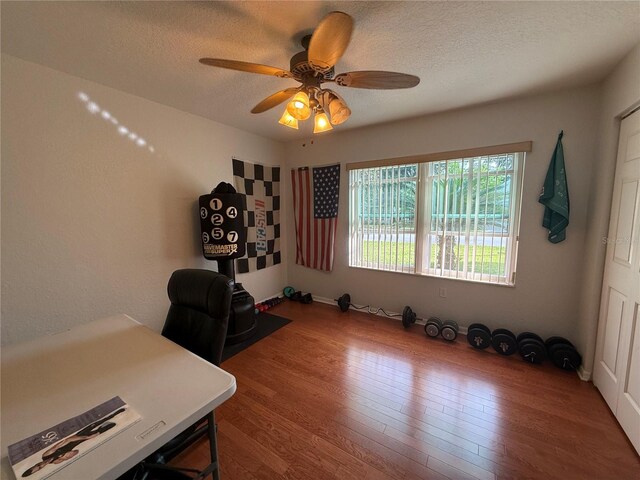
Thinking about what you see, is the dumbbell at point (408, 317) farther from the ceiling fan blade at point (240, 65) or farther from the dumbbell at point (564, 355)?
the ceiling fan blade at point (240, 65)

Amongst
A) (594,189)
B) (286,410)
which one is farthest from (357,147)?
(286,410)

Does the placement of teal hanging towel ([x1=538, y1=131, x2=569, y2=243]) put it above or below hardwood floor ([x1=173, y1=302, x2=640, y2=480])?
above

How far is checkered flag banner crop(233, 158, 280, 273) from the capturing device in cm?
323

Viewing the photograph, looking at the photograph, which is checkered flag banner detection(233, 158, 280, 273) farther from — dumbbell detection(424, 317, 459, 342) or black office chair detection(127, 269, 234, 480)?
dumbbell detection(424, 317, 459, 342)

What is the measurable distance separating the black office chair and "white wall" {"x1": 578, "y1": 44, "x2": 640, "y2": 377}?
2651mm

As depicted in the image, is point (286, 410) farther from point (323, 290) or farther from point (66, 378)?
point (323, 290)

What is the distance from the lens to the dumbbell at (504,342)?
2.29 metres

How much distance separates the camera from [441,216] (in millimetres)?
2746

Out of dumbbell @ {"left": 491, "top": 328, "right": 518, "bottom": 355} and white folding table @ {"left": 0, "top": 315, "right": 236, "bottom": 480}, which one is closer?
white folding table @ {"left": 0, "top": 315, "right": 236, "bottom": 480}

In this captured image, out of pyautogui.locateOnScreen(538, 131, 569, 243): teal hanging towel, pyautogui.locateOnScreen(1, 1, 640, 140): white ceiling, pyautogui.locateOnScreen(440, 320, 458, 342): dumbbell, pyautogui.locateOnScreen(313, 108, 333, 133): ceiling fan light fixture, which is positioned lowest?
pyautogui.locateOnScreen(440, 320, 458, 342): dumbbell

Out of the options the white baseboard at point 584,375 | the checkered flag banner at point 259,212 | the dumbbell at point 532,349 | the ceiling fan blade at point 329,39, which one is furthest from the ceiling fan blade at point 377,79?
the white baseboard at point 584,375

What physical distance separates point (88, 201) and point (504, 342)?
3.76 metres

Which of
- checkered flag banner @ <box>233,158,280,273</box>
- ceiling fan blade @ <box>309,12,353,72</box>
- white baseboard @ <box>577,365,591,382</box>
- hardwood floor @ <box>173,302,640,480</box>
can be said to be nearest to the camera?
ceiling fan blade @ <box>309,12,353,72</box>

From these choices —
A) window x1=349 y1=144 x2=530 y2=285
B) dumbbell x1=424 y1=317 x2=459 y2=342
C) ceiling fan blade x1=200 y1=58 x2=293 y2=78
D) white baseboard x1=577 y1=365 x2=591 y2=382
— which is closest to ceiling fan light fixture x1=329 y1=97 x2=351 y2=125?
ceiling fan blade x1=200 y1=58 x2=293 y2=78
